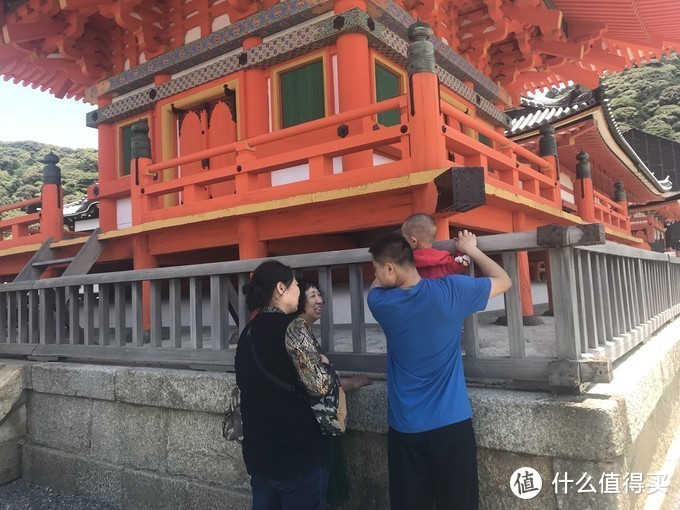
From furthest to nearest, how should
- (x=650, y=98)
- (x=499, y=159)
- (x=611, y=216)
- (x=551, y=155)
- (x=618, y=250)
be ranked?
Result: (x=650, y=98), (x=611, y=216), (x=551, y=155), (x=499, y=159), (x=618, y=250)

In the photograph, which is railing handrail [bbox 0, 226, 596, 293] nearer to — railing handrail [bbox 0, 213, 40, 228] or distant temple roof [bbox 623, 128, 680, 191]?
railing handrail [bbox 0, 213, 40, 228]

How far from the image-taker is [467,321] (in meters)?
2.76

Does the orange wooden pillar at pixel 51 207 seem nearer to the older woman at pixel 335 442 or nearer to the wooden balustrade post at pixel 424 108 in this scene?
the wooden balustrade post at pixel 424 108

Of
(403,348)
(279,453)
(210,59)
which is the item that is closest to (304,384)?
(279,453)

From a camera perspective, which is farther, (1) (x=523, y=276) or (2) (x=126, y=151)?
(2) (x=126, y=151)

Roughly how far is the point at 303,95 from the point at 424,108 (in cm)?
278

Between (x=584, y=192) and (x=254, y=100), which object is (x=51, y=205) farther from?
(x=584, y=192)

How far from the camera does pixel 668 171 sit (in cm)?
2358

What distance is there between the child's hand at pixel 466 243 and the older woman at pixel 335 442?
932 millimetres

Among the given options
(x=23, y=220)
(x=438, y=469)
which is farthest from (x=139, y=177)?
(x=438, y=469)

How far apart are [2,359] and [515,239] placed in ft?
17.9

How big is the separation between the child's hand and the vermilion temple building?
3.76ft

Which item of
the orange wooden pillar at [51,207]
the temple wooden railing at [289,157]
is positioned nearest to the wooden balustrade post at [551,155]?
the temple wooden railing at [289,157]

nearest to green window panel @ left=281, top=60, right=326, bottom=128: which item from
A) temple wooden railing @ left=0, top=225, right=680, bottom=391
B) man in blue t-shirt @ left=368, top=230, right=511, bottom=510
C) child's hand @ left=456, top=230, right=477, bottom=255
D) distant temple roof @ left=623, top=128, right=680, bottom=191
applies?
temple wooden railing @ left=0, top=225, right=680, bottom=391
